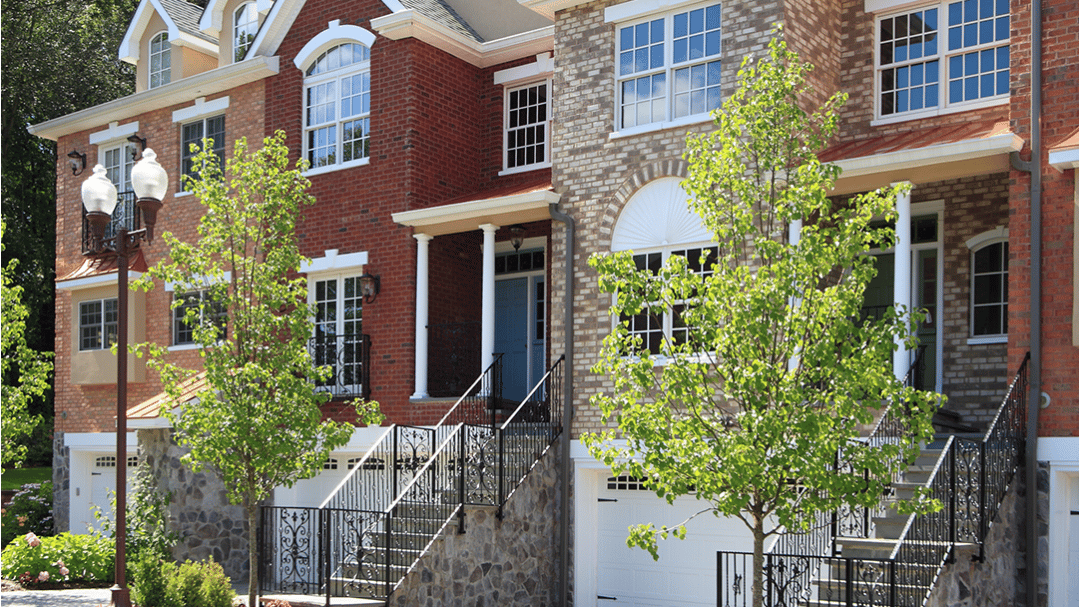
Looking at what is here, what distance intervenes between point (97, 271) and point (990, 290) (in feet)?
56.4

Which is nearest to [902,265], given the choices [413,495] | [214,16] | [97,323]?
[413,495]

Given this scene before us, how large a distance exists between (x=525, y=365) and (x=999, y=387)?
7.71 meters

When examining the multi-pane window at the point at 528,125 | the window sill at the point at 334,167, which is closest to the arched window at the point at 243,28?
the window sill at the point at 334,167

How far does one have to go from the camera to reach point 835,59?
16000mm

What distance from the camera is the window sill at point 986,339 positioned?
14.8 metres

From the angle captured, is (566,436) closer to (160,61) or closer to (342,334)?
(342,334)

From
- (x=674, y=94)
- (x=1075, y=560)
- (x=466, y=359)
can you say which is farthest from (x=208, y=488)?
(x=1075, y=560)

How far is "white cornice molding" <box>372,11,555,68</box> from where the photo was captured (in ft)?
59.9

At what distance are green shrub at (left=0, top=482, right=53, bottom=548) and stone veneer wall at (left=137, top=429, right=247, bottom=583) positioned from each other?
5.91 m

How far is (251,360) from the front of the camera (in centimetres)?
1497

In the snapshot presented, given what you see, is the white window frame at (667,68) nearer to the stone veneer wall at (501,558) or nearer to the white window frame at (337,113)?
the white window frame at (337,113)

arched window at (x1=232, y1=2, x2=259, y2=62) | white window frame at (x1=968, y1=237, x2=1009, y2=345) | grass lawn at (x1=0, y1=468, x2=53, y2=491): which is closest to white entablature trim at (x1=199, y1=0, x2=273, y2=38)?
arched window at (x1=232, y1=2, x2=259, y2=62)

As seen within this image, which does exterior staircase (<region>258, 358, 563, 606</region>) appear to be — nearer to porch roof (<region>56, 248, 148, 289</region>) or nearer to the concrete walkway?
the concrete walkway

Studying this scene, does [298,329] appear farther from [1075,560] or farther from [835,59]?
[1075,560]
